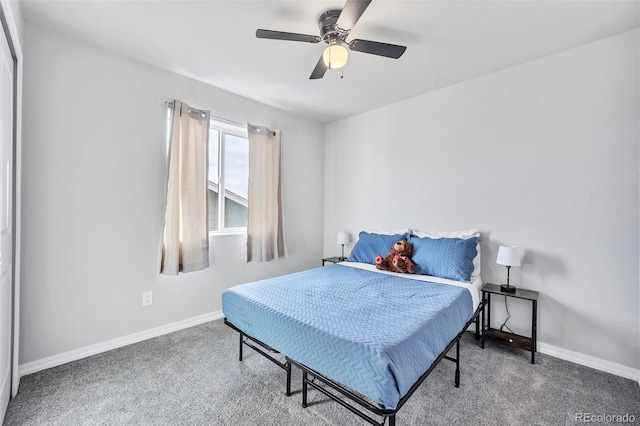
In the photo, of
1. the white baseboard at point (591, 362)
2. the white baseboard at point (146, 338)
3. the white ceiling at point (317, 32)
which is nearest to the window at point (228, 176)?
the white ceiling at point (317, 32)

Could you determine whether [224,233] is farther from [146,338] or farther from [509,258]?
[509,258]

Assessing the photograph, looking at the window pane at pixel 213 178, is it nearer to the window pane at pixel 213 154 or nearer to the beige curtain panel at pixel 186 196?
the window pane at pixel 213 154

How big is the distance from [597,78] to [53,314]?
183 inches

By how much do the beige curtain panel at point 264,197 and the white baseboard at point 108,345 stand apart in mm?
852

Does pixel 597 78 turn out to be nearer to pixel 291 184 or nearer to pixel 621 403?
pixel 621 403

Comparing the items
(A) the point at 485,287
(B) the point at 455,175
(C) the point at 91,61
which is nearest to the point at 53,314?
(C) the point at 91,61

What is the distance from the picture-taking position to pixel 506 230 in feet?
9.00

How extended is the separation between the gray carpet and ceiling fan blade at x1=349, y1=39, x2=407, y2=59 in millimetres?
2278

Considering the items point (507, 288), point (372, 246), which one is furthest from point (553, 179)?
point (372, 246)

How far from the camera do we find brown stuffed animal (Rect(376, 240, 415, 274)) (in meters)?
2.87

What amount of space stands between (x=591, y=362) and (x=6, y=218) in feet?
13.9

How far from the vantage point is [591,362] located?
7.61ft

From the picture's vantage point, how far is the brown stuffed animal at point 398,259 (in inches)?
113

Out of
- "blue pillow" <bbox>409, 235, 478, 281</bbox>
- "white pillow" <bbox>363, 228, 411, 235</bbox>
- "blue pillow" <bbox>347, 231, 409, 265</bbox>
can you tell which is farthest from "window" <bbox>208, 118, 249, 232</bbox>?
"blue pillow" <bbox>409, 235, 478, 281</bbox>
